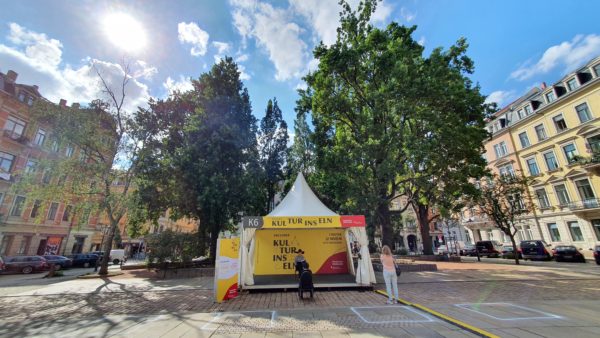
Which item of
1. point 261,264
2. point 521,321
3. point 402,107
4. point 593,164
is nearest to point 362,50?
point 402,107

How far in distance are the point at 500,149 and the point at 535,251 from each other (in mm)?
18942

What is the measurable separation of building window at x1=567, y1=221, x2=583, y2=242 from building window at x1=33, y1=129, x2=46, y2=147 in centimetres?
6133

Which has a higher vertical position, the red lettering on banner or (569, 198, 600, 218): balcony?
(569, 198, 600, 218): balcony

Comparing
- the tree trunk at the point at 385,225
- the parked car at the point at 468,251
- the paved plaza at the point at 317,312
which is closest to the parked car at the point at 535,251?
the parked car at the point at 468,251

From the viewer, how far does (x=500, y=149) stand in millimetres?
37438

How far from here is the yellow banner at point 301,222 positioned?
10.9 meters

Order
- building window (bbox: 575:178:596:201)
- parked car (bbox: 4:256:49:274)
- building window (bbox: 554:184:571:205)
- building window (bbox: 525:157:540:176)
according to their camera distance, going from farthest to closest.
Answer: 1. building window (bbox: 525:157:540:176)
2. building window (bbox: 554:184:571:205)
3. building window (bbox: 575:178:596:201)
4. parked car (bbox: 4:256:49:274)

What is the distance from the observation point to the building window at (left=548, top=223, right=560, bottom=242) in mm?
29594

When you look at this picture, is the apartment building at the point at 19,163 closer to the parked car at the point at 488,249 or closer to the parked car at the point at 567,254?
the parked car at the point at 488,249

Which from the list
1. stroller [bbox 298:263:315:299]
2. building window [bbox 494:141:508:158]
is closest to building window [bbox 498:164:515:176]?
building window [bbox 494:141:508:158]

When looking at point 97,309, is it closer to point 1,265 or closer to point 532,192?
point 1,265

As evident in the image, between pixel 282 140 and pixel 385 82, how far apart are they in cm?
1554

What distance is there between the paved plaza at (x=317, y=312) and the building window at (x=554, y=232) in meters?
25.1

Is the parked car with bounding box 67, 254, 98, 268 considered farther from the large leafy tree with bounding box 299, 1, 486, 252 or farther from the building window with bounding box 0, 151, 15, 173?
the large leafy tree with bounding box 299, 1, 486, 252
